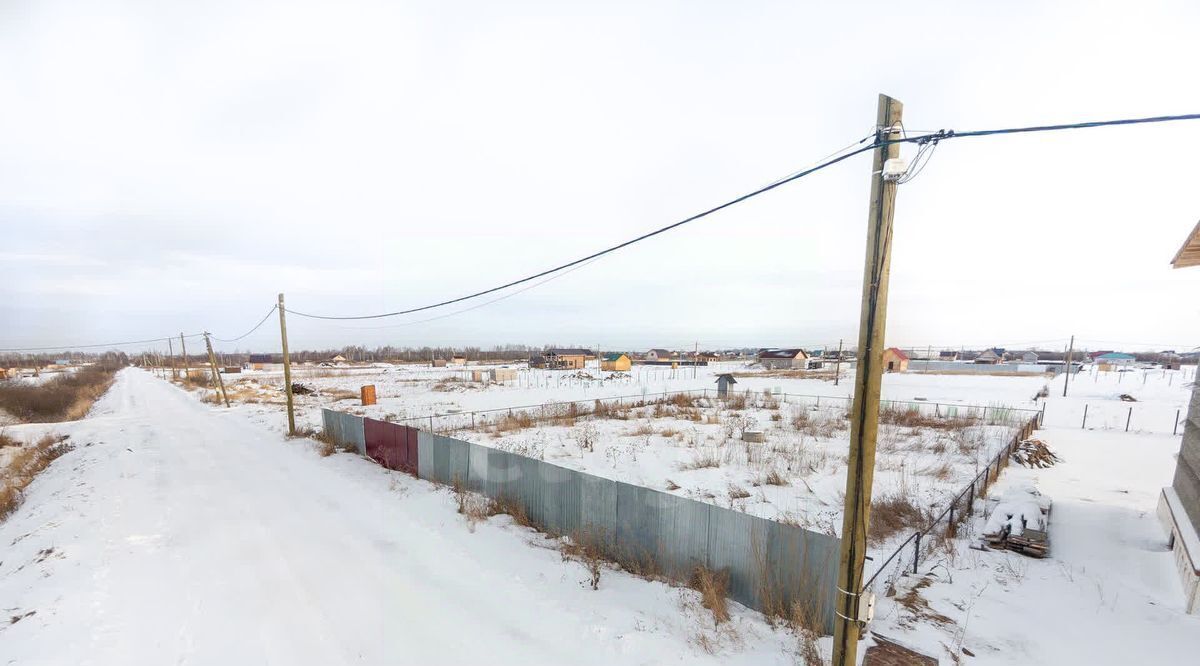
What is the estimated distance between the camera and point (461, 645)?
505 cm

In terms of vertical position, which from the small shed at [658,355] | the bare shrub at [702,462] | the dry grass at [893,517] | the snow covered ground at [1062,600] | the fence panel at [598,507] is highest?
the fence panel at [598,507]

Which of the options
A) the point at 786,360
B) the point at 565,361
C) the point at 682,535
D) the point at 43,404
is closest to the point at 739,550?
the point at 682,535

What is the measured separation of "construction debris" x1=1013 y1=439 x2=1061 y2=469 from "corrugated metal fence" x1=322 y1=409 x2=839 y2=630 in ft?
44.8

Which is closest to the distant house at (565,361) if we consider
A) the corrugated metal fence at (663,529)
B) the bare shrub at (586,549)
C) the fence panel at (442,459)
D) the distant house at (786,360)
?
the distant house at (786,360)

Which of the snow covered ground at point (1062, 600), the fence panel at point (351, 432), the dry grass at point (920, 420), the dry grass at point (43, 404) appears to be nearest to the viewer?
the snow covered ground at point (1062, 600)

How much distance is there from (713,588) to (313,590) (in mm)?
5764

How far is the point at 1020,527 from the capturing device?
7602 mm

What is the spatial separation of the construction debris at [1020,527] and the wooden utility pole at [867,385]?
6.03 m

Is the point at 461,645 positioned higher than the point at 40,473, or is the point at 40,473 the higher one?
the point at 461,645

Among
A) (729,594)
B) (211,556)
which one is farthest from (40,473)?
(729,594)

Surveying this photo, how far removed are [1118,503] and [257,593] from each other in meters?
17.0

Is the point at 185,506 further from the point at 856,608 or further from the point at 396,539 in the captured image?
the point at 856,608

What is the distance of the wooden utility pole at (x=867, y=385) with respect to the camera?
361 cm

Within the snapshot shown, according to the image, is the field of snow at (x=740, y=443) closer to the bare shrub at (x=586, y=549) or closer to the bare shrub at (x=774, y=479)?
the bare shrub at (x=774, y=479)
